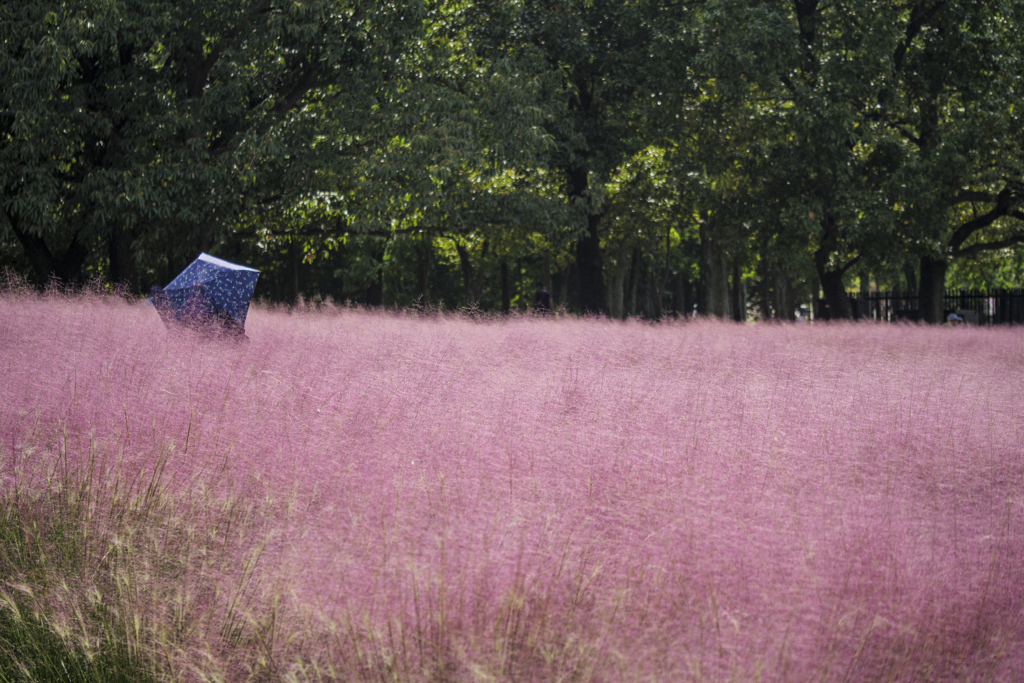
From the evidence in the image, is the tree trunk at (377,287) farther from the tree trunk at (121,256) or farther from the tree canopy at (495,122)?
the tree trunk at (121,256)

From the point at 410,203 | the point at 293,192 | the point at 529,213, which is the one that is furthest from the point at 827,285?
the point at 293,192

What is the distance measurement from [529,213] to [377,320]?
709 centimetres

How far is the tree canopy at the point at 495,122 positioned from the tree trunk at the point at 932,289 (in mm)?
78

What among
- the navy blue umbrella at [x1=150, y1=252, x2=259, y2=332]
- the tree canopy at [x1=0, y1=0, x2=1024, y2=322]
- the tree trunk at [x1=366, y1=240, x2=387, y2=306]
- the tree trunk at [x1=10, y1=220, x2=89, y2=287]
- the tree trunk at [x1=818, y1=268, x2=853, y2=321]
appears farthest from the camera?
the tree trunk at [x1=366, y1=240, x2=387, y2=306]

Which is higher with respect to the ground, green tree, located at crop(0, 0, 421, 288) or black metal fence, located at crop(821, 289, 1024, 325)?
green tree, located at crop(0, 0, 421, 288)

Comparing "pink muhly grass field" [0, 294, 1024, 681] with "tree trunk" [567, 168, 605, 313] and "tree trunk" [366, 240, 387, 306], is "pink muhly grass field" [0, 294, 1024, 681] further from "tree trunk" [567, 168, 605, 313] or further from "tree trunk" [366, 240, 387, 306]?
"tree trunk" [366, 240, 387, 306]

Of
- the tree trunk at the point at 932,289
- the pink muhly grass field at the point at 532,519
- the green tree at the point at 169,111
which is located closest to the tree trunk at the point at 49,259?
the green tree at the point at 169,111

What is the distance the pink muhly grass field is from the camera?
242 cm

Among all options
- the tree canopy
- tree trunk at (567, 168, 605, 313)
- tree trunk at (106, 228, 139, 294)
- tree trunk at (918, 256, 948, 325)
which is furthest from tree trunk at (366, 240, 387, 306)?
tree trunk at (918, 256, 948, 325)

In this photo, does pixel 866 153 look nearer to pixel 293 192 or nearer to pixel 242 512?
pixel 293 192

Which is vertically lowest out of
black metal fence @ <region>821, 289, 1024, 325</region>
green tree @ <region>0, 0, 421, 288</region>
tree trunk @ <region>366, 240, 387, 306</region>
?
black metal fence @ <region>821, 289, 1024, 325</region>

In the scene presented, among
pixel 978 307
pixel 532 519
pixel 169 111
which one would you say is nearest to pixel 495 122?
pixel 169 111

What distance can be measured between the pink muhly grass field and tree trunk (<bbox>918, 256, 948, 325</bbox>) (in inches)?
681

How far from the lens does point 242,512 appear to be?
11.1 ft
